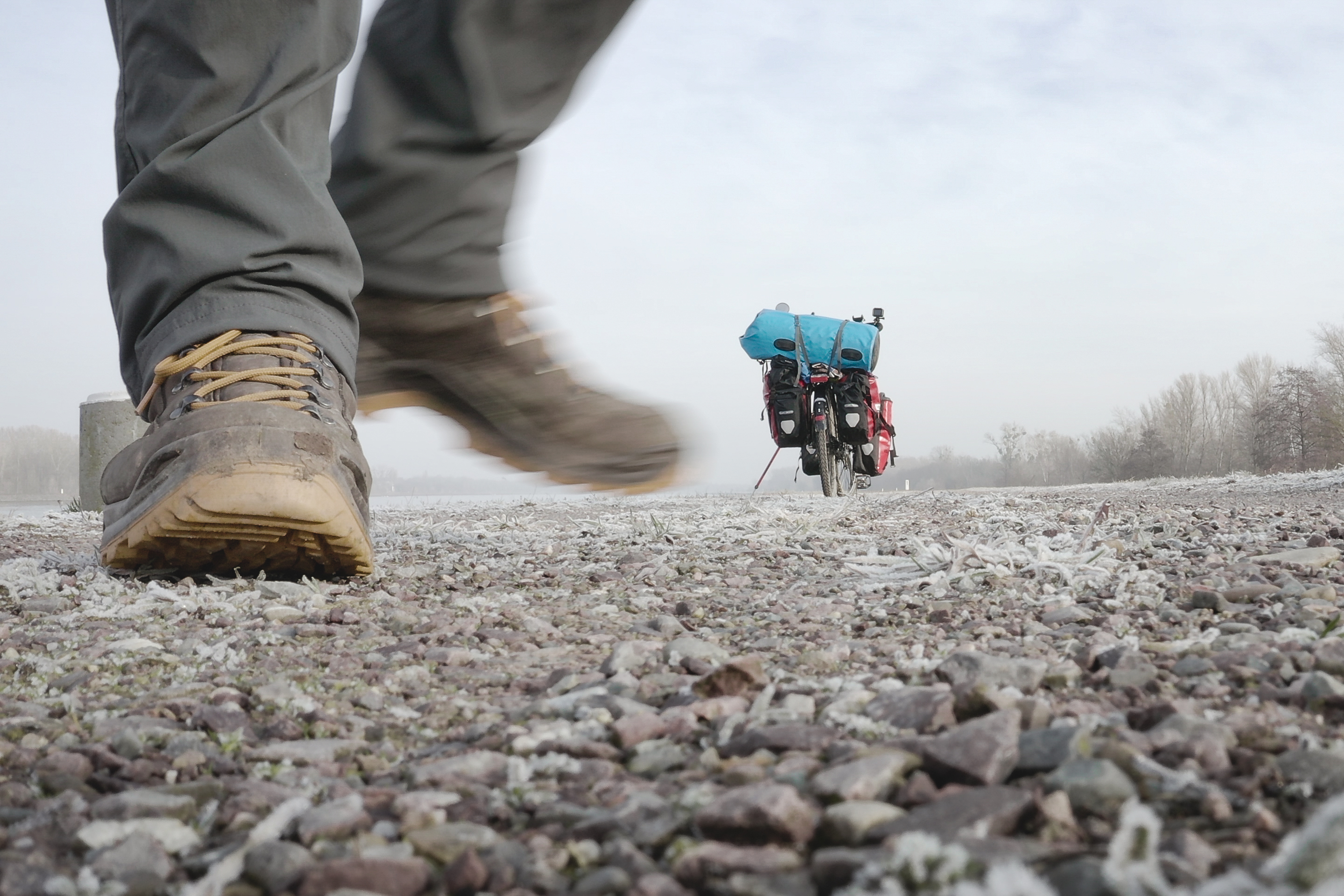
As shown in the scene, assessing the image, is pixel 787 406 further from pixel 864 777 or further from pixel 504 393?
pixel 864 777

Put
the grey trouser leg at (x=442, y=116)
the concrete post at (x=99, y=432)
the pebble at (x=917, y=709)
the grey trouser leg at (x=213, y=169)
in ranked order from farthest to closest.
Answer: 1. the concrete post at (x=99, y=432)
2. the grey trouser leg at (x=442, y=116)
3. the grey trouser leg at (x=213, y=169)
4. the pebble at (x=917, y=709)

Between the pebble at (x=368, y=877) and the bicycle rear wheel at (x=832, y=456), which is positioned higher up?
the bicycle rear wheel at (x=832, y=456)

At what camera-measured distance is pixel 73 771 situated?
826mm

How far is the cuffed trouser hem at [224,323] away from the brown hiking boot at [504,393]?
0.74 m


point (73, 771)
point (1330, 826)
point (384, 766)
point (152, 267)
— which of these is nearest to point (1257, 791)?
point (1330, 826)

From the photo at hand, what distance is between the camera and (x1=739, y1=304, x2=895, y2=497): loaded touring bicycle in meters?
8.33

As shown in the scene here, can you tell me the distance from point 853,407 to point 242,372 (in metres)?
7.15

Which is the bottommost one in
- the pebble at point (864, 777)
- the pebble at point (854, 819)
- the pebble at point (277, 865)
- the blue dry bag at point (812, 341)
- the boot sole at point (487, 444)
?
the pebble at point (277, 865)

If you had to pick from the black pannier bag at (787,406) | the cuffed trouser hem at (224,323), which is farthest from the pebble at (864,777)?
the black pannier bag at (787,406)

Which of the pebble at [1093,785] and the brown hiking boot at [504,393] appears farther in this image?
the brown hiking boot at [504,393]

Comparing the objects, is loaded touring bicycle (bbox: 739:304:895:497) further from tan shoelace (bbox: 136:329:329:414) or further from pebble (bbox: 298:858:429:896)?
pebble (bbox: 298:858:429:896)

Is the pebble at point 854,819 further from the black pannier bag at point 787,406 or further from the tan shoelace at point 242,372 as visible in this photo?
the black pannier bag at point 787,406

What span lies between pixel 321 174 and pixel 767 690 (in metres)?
1.57

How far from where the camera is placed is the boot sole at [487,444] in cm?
292
